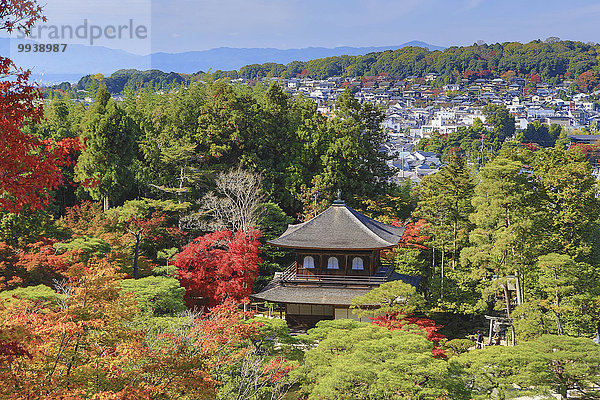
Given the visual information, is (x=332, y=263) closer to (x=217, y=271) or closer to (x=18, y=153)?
(x=217, y=271)

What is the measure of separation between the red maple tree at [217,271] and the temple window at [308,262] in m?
1.74

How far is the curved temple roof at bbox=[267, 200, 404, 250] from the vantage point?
62.4 feet

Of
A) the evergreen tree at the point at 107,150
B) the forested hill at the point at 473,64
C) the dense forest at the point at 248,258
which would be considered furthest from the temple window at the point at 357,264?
the forested hill at the point at 473,64

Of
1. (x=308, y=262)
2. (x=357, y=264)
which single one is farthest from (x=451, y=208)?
(x=308, y=262)

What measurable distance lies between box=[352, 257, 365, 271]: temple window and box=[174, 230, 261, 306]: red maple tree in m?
3.52

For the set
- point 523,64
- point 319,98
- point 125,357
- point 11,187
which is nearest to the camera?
point 11,187

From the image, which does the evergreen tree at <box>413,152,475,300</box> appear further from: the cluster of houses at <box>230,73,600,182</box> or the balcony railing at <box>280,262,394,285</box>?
the cluster of houses at <box>230,73,600,182</box>

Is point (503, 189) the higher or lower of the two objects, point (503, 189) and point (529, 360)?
the higher

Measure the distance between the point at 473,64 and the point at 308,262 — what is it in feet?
484

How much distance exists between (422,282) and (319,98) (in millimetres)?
119616

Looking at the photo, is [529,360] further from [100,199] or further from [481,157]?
[481,157]

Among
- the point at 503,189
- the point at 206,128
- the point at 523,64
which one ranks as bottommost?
the point at 503,189

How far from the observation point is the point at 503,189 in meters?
17.4

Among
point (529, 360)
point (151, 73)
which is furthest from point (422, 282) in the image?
point (151, 73)
